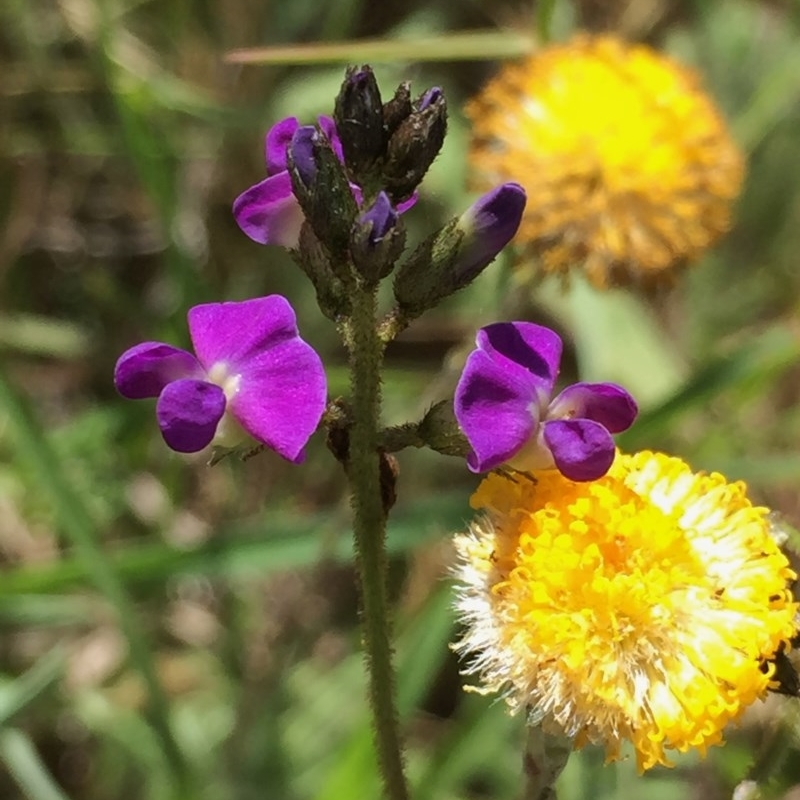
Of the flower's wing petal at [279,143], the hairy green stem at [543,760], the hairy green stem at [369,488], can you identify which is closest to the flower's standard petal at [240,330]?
the hairy green stem at [369,488]

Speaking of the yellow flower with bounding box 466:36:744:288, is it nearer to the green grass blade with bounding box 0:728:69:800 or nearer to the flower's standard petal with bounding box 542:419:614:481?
the flower's standard petal with bounding box 542:419:614:481

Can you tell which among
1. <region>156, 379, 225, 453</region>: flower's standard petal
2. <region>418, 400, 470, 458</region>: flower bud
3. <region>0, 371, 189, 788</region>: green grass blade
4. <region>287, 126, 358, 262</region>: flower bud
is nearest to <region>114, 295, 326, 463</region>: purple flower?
<region>156, 379, 225, 453</region>: flower's standard petal

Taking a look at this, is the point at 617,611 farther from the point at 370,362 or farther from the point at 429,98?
the point at 429,98

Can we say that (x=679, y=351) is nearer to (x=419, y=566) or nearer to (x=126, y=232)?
(x=419, y=566)

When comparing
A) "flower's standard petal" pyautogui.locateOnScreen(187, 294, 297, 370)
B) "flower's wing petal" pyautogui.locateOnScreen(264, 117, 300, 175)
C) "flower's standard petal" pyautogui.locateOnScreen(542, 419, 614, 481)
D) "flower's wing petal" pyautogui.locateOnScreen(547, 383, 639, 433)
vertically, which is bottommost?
"flower's standard petal" pyautogui.locateOnScreen(542, 419, 614, 481)

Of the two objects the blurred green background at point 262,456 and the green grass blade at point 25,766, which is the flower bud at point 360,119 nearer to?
the blurred green background at point 262,456

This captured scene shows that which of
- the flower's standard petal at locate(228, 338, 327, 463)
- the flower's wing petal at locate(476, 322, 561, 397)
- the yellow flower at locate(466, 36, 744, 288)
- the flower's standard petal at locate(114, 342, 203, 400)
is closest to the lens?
the flower's standard petal at locate(228, 338, 327, 463)

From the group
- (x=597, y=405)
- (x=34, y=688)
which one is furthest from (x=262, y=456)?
(x=597, y=405)

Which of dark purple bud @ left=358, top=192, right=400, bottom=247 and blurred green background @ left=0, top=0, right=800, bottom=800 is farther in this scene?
blurred green background @ left=0, top=0, right=800, bottom=800
